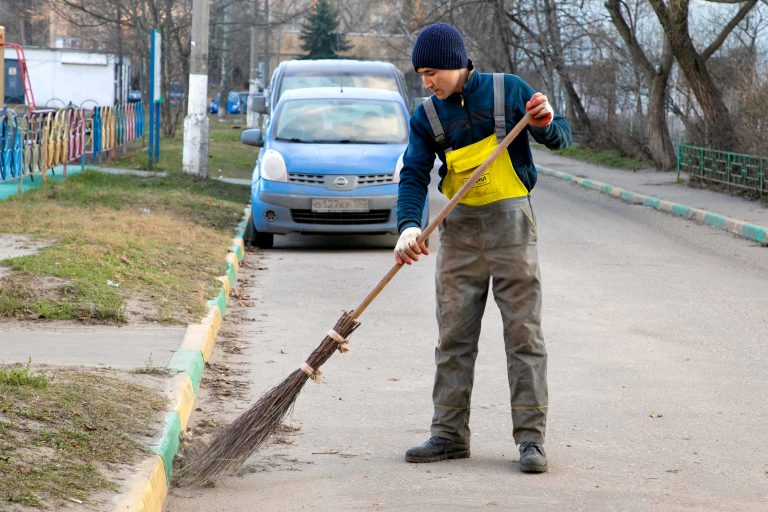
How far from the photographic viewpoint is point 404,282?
1086 centimetres

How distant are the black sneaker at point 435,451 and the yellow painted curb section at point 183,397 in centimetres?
104

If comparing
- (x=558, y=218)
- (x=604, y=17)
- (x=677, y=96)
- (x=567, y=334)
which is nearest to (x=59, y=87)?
(x=604, y=17)

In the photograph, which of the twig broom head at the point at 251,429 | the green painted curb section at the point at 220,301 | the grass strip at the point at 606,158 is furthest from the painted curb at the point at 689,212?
the twig broom head at the point at 251,429

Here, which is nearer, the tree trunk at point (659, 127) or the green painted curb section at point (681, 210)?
the green painted curb section at point (681, 210)

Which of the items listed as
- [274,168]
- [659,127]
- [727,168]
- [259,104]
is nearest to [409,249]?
[274,168]

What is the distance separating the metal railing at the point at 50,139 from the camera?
16.0 m

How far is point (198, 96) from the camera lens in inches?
741

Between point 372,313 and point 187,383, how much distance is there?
333 centimetres

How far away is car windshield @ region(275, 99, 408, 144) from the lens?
14031 mm

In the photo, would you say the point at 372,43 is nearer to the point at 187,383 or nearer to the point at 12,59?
the point at 12,59

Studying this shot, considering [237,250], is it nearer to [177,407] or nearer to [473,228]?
[177,407]

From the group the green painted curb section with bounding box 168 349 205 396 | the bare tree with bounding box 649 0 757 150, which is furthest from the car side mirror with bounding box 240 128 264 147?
the bare tree with bounding box 649 0 757 150

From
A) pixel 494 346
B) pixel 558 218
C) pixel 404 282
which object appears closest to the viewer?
pixel 494 346

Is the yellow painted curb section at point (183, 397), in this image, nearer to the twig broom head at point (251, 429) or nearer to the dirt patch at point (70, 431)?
the dirt patch at point (70, 431)
